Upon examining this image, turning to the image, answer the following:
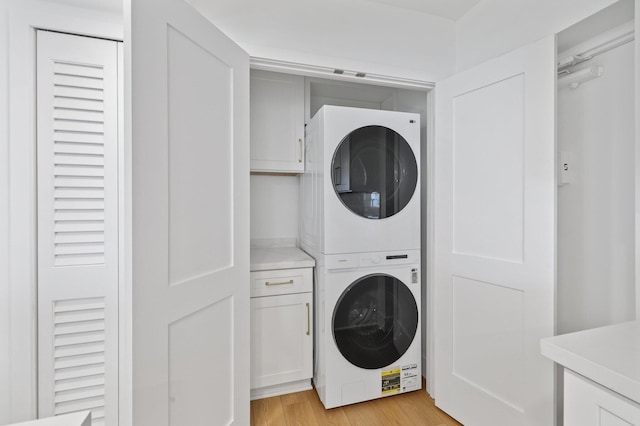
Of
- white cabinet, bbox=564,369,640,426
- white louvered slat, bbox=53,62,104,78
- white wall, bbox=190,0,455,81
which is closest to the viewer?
white cabinet, bbox=564,369,640,426

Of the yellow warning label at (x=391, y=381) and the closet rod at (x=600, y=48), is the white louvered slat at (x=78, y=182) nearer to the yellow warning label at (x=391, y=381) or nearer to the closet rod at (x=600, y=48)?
the yellow warning label at (x=391, y=381)

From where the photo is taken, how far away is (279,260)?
189 cm

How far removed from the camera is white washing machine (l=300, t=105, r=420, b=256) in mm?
1734

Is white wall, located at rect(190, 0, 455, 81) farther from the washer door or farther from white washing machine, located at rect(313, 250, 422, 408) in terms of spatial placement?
the washer door

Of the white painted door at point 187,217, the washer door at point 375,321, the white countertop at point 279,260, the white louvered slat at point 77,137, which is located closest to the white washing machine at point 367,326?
the washer door at point 375,321

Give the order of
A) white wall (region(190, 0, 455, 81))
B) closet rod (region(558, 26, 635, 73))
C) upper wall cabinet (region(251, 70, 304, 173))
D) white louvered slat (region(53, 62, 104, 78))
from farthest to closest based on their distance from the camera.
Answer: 1. upper wall cabinet (region(251, 70, 304, 173))
2. white wall (region(190, 0, 455, 81))
3. white louvered slat (region(53, 62, 104, 78))
4. closet rod (region(558, 26, 635, 73))

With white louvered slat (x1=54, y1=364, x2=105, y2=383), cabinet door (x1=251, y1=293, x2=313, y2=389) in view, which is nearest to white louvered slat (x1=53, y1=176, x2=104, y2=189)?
white louvered slat (x1=54, y1=364, x2=105, y2=383)

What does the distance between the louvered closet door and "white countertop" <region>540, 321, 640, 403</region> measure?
172 centimetres

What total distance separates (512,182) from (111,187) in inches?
77.1

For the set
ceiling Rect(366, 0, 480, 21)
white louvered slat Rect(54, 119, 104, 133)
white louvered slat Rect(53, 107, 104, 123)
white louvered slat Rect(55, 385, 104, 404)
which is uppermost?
ceiling Rect(366, 0, 480, 21)

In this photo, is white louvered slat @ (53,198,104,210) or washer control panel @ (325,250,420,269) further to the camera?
washer control panel @ (325,250,420,269)

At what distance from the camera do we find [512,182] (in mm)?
1402

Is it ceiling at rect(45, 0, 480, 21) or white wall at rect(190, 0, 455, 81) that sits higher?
ceiling at rect(45, 0, 480, 21)

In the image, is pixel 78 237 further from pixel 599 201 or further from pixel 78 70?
pixel 599 201
